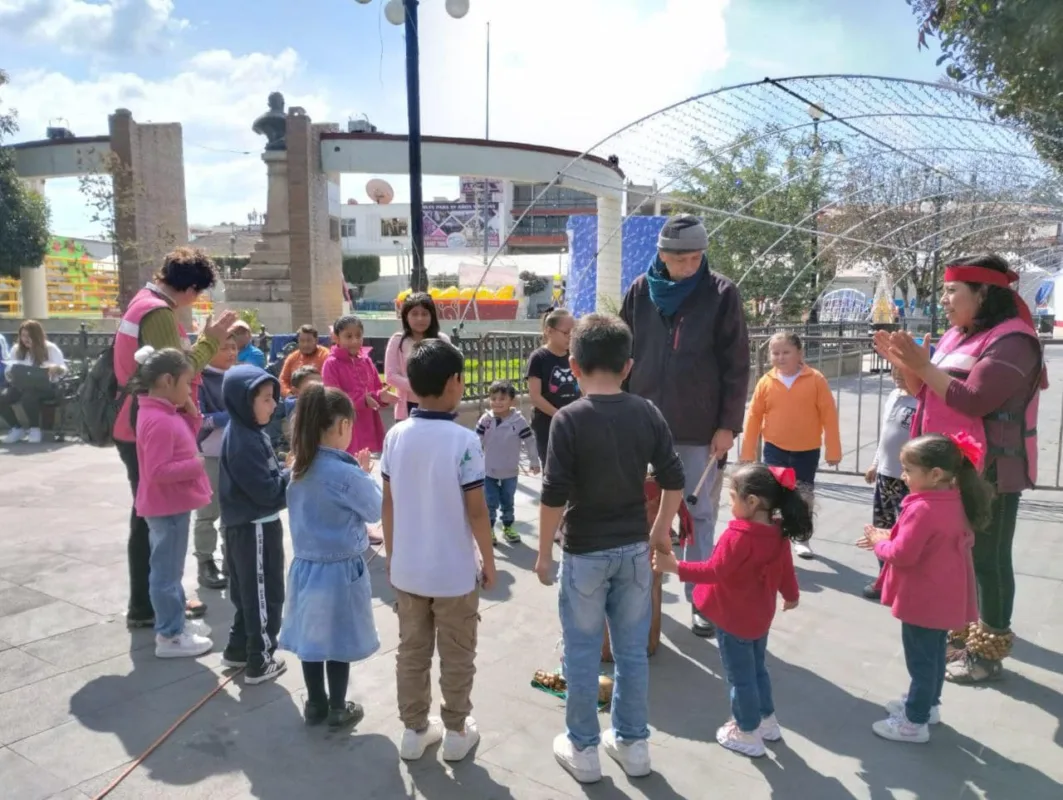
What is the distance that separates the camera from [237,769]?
119 inches

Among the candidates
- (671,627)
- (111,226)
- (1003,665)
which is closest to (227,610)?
(671,627)

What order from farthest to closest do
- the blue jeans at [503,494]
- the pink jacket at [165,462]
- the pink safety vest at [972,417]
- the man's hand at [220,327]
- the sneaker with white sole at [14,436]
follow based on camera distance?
the sneaker with white sole at [14,436] → the blue jeans at [503,494] → the man's hand at [220,327] → the pink jacket at [165,462] → the pink safety vest at [972,417]

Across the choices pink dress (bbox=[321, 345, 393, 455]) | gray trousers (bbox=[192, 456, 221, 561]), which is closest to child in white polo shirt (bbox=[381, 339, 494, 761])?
gray trousers (bbox=[192, 456, 221, 561])

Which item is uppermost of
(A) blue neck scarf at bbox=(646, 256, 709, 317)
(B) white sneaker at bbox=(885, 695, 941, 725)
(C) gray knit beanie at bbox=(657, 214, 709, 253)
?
(C) gray knit beanie at bbox=(657, 214, 709, 253)

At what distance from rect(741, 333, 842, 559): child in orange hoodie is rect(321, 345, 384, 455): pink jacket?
2.68 m

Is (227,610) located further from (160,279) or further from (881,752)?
(881,752)

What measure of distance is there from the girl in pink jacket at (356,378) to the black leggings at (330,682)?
2.59m

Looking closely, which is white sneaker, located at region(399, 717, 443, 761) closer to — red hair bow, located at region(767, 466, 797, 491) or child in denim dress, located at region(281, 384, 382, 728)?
child in denim dress, located at region(281, 384, 382, 728)

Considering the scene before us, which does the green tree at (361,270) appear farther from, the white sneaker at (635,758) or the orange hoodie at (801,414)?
the white sneaker at (635,758)

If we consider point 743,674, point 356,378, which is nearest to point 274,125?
point 356,378

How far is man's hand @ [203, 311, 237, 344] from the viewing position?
4258 mm

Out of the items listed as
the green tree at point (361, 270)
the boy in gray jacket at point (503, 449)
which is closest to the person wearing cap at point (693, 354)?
the boy in gray jacket at point (503, 449)

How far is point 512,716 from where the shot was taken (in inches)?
134

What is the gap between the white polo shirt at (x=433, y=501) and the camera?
115 inches
